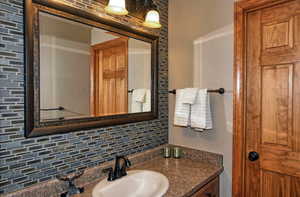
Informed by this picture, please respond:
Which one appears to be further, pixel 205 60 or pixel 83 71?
pixel 205 60

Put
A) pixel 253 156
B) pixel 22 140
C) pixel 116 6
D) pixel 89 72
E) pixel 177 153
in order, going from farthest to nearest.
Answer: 1. pixel 177 153
2. pixel 253 156
3. pixel 89 72
4. pixel 116 6
5. pixel 22 140

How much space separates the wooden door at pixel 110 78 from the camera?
140 centimetres

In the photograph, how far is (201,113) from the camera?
1.59 meters

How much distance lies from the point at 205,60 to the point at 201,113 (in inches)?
17.6

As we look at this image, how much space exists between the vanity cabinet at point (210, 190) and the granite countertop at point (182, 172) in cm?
4

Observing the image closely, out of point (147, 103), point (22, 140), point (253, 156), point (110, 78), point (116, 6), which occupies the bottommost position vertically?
point (253, 156)

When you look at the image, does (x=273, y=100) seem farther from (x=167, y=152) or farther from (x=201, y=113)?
(x=167, y=152)

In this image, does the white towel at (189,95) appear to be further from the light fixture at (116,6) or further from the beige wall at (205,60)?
the light fixture at (116,6)

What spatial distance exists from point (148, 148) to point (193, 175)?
470 millimetres

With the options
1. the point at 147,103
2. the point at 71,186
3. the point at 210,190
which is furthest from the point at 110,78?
the point at 210,190

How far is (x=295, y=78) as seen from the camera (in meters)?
1.31

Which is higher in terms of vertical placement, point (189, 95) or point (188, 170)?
point (189, 95)

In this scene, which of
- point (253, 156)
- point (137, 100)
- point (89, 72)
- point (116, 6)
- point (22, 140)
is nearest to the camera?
point (22, 140)

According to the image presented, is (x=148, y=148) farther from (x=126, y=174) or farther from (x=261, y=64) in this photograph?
(x=261, y=64)
